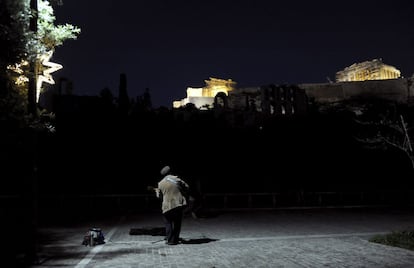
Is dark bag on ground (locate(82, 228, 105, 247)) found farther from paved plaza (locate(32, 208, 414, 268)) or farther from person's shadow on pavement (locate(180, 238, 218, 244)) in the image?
person's shadow on pavement (locate(180, 238, 218, 244))

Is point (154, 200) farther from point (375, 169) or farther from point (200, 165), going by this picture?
point (375, 169)

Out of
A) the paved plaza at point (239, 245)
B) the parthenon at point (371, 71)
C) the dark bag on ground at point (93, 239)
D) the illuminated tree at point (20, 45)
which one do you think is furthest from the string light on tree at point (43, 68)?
the parthenon at point (371, 71)

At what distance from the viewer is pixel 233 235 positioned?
1033 centimetres

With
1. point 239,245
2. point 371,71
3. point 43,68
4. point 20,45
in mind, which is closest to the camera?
point 20,45

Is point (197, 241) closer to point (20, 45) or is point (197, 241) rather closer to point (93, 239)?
point (93, 239)

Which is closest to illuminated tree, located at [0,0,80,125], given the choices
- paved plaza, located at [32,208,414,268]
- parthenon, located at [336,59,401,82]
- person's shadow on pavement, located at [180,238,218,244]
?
paved plaza, located at [32,208,414,268]

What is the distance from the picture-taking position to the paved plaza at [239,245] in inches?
275

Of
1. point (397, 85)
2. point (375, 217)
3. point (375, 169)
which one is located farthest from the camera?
point (397, 85)

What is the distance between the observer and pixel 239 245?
878 centimetres

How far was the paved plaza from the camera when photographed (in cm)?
698

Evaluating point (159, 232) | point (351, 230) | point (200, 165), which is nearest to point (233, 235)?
point (159, 232)

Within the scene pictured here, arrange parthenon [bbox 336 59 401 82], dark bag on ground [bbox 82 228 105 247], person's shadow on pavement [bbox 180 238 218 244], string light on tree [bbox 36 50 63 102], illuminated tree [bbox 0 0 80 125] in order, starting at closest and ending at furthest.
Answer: illuminated tree [bbox 0 0 80 125] → string light on tree [bbox 36 50 63 102] → dark bag on ground [bbox 82 228 105 247] → person's shadow on pavement [bbox 180 238 218 244] → parthenon [bbox 336 59 401 82]

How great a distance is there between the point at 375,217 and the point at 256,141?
66.6 ft

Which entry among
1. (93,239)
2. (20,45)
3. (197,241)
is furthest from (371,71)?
(20,45)
